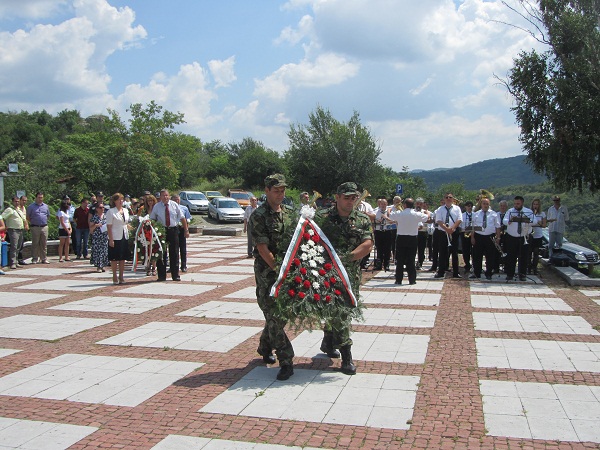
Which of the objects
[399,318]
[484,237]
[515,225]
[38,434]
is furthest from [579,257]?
[38,434]

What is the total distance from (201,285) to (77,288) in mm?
2446

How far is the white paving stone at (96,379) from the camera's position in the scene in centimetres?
534

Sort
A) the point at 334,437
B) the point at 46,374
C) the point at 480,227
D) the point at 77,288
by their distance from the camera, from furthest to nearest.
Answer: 1. the point at 480,227
2. the point at 77,288
3. the point at 46,374
4. the point at 334,437

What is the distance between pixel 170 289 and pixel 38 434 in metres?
7.10

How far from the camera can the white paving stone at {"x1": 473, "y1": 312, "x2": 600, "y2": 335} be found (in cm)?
795

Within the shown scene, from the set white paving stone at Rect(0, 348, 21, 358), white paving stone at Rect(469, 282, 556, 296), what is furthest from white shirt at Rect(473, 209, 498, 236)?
white paving stone at Rect(0, 348, 21, 358)

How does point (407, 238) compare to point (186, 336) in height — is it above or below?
above

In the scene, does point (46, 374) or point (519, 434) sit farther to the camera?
point (46, 374)

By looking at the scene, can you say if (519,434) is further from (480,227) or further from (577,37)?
(577,37)

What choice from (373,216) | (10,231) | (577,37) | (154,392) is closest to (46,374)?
(154,392)

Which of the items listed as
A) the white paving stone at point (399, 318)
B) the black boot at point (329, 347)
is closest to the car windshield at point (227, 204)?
the white paving stone at point (399, 318)

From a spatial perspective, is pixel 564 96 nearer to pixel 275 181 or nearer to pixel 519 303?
pixel 519 303

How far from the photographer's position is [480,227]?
43.1 ft

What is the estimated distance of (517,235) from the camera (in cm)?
1281
